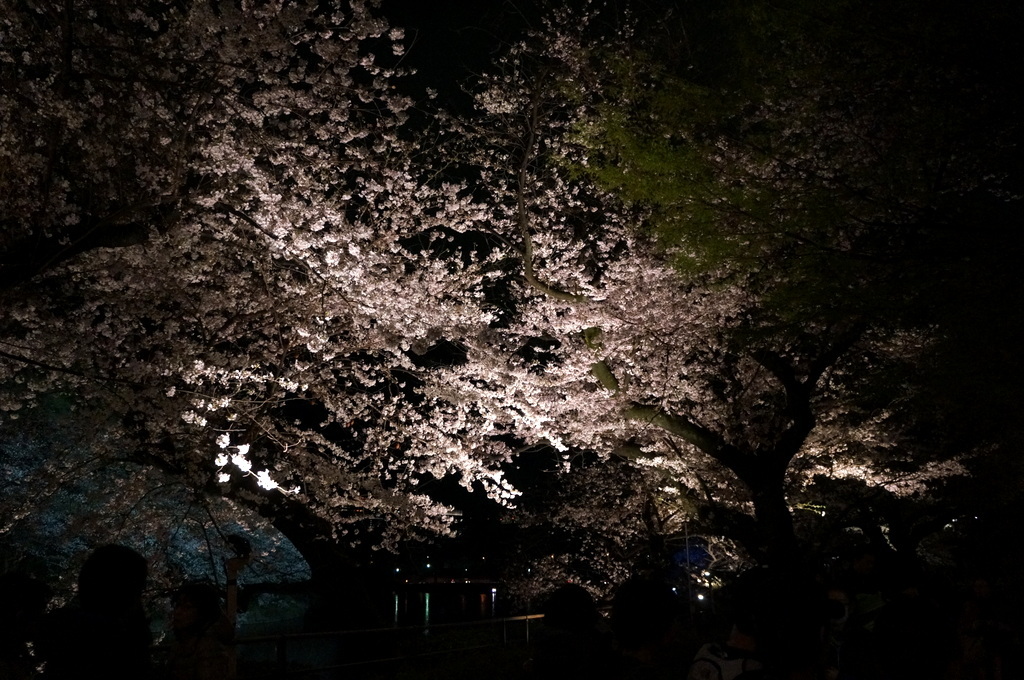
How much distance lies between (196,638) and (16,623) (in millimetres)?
777

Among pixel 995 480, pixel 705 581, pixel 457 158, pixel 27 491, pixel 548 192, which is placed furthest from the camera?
pixel 705 581

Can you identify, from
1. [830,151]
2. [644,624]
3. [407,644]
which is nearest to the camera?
[644,624]

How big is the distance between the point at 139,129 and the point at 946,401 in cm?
1046

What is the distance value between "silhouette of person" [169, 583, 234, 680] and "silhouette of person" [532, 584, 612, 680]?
1.63 meters

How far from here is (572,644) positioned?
3.21 meters

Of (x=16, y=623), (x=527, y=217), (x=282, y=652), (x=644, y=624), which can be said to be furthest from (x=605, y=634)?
(x=527, y=217)

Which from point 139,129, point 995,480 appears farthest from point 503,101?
point 995,480

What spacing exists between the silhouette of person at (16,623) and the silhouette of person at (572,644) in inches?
90.7

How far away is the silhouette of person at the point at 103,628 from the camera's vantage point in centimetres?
297

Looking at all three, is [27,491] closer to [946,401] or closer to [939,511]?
[946,401]

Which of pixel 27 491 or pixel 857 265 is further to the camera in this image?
pixel 27 491

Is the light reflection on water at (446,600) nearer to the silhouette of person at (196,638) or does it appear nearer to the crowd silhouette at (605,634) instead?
the silhouette of person at (196,638)

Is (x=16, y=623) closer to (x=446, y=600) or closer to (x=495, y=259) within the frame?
(x=495, y=259)

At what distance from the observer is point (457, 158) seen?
12305 mm
